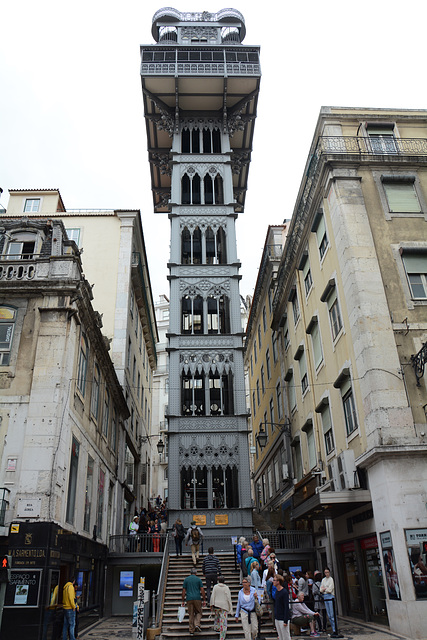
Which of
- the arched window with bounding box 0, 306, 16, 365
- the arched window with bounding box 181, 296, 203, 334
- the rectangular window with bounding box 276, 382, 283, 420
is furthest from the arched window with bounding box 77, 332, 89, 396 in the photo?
the rectangular window with bounding box 276, 382, 283, 420

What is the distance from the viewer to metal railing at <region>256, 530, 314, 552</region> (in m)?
24.1

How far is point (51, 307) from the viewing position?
1780 cm

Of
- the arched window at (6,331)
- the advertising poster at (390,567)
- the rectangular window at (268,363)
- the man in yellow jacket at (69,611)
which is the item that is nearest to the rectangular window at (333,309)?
the advertising poster at (390,567)

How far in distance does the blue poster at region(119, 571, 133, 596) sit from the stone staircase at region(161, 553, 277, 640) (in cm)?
304

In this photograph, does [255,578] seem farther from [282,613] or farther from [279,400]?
[279,400]

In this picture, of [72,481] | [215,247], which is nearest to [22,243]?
[72,481]

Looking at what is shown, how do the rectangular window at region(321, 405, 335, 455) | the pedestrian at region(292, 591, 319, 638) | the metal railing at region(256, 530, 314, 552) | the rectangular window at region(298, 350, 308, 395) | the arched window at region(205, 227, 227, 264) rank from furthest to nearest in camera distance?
the arched window at region(205, 227, 227, 264), the rectangular window at region(298, 350, 308, 395), the metal railing at region(256, 530, 314, 552), the rectangular window at region(321, 405, 335, 455), the pedestrian at region(292, 591, 319, 638)

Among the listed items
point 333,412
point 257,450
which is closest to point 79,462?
point 333,412

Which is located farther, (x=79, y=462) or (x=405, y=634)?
(x=79, y=462)

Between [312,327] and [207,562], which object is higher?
[312,327]

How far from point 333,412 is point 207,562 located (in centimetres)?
768

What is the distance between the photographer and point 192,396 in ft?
99.6

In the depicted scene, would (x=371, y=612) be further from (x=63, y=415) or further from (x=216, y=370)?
(x=216, y=370)

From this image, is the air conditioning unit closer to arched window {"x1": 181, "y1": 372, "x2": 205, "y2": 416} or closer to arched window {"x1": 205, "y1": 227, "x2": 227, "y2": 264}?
arched window {"x1": 181, "y1": 372, "x2": 205, "y2": 416}
